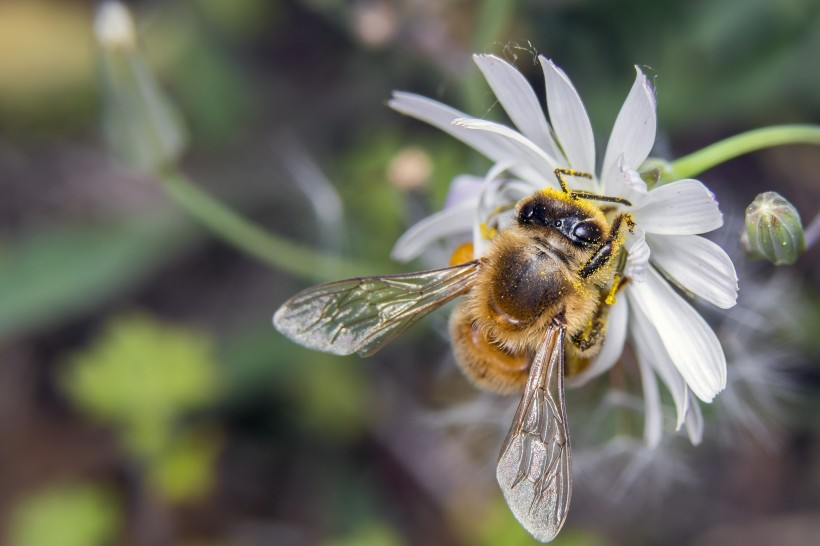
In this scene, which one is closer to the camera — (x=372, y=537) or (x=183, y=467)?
(x=372, y=537)

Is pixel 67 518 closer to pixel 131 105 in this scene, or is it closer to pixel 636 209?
pixel 131 105

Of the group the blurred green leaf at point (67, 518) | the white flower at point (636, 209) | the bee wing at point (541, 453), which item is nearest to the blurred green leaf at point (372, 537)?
the blurred green leaf at point (67, 518)

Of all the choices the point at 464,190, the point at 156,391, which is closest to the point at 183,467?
the point at 156,391

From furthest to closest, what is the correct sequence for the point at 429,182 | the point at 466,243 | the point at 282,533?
1. the point at 282,533
2. the point at 429,182
3. the point at 466,243

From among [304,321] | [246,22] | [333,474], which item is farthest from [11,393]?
[304,321]

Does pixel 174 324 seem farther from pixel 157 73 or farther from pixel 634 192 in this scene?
pixel 634 192
